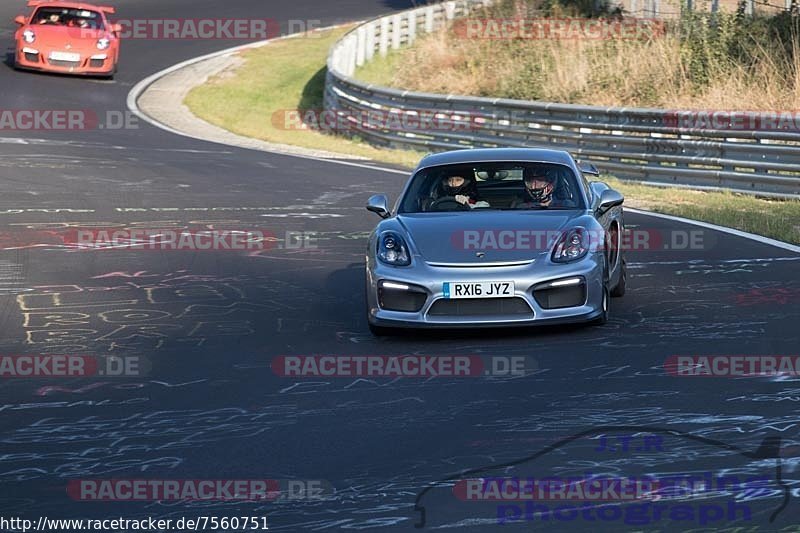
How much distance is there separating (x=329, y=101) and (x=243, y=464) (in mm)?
22071

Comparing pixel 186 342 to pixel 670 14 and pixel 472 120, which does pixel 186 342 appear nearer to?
pixel 472 120

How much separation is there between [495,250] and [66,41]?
23.1m

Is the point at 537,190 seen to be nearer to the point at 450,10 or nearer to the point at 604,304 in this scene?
the point at 604,304

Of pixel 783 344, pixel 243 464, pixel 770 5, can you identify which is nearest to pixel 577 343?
pixel 783 344

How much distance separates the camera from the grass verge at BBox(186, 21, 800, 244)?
49.8 ft

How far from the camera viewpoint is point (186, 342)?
9.46 metres

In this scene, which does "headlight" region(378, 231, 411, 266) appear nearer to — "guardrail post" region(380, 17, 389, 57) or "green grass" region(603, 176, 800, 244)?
"green grass" region(603, 176, 800, 244)

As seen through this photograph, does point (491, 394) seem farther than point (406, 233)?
No

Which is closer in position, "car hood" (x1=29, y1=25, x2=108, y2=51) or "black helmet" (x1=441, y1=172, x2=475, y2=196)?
"black helmet" (x1=441, y1=172, x2=475, y2=196)

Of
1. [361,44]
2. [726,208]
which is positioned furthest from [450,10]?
[726,208]

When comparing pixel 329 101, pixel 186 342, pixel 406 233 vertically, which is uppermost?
pixel 406 233

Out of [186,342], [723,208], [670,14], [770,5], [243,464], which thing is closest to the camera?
[243,464]

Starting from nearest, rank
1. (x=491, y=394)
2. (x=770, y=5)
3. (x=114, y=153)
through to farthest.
Result: 1. (x=491, y=394)
2. (x=114, y=153)
3. (x=770, y=5)

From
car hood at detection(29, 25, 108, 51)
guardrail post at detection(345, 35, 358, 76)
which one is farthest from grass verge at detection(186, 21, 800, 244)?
car hood at detection(29, 25, 108, 51)
